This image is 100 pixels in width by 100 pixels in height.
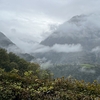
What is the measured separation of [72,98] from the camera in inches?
243

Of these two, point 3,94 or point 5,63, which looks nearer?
point 3,94

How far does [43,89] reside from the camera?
6.60 metres

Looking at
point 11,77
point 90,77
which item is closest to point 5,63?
point 11,77

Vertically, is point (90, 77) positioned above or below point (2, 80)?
above

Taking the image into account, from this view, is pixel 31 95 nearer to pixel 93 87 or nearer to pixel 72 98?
pixel 72 98

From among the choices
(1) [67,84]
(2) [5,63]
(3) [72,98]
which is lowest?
(3) [72,98]

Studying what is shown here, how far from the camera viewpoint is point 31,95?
623 cm

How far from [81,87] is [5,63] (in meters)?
40.3

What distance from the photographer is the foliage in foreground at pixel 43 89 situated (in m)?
6.25

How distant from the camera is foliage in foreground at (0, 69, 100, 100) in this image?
6.25m

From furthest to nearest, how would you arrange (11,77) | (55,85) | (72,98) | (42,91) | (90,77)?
(90,77)
(11,77)
(55,85)
(42,91)
(72,98)

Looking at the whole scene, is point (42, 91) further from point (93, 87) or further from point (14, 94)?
point (93, 87)

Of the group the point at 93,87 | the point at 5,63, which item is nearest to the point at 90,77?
the point at 5,63

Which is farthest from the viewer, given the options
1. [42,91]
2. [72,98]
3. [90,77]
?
[90,77]
